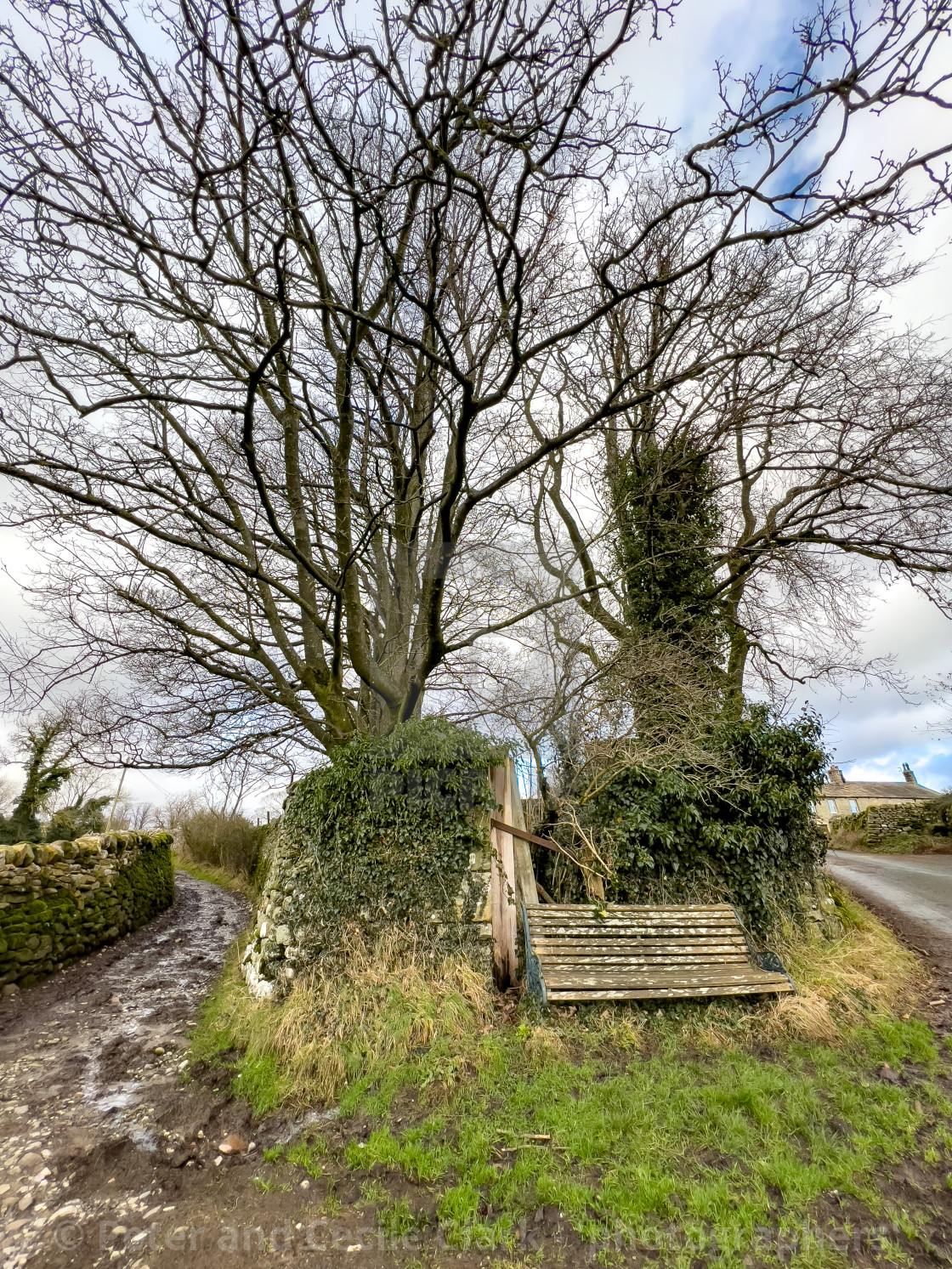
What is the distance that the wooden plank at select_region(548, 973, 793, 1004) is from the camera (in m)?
5.03

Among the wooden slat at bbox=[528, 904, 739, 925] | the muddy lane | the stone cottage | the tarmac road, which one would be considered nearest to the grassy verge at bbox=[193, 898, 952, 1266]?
the muddy lane

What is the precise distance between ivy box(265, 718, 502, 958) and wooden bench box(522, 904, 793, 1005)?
80 centimetres

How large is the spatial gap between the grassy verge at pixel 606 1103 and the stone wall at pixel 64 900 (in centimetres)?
333

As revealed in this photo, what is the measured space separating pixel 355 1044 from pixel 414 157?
7003mm

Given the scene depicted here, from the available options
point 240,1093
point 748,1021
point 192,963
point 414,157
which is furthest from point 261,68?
point 192,963

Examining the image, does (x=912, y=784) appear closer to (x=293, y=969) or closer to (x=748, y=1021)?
(x=748, y=1021)

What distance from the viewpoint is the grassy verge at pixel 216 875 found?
53.1 feet

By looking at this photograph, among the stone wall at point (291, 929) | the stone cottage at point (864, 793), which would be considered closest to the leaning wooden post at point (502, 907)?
the stone wall at point (291, 929)

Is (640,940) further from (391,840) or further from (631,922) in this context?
(391,840)

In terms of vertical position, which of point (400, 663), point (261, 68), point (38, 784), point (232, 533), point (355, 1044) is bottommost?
point (355, 1044)

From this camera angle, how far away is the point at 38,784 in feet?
45.0

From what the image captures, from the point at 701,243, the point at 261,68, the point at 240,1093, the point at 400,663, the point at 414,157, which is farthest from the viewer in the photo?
the point at 400,663

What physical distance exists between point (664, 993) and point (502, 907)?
1.72 m

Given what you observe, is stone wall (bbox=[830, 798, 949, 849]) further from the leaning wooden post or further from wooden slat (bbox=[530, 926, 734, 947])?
the leaning wooden post
